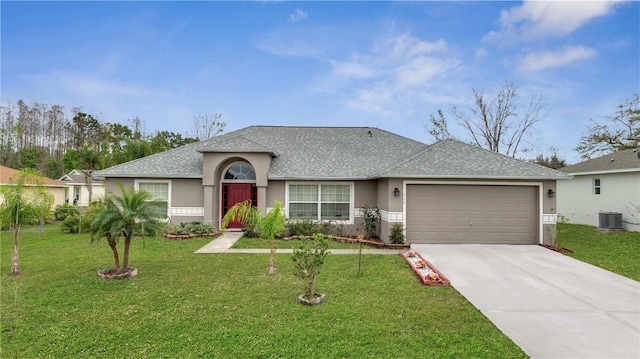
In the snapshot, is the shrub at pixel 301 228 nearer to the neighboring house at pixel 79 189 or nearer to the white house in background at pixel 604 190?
the white house in background at pixel 604 190

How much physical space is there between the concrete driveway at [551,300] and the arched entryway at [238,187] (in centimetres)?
800

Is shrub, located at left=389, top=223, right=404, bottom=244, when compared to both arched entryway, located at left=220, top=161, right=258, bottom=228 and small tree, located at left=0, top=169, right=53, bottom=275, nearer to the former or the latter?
arched entryway, located at left=220, top=161, right=258, bottom=228

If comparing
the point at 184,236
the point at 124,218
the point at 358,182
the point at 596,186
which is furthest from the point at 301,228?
the point at 596,186

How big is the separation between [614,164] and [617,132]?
45.6ft

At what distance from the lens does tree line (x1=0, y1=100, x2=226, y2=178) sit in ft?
106

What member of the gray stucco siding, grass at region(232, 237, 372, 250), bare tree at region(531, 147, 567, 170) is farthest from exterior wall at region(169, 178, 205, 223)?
bare tree at region(531, 147, 567, 170)

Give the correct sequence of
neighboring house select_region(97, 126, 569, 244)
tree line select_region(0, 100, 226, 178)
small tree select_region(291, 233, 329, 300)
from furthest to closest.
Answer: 1. tree line select_region(0, 100, 226, 178)
2. neighboring house select_region(97, 126, 569, 244)
3. small tree select_region(291, 233, 329, 300)

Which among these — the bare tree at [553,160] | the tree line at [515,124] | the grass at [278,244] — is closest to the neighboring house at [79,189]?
the grass at [278,244]

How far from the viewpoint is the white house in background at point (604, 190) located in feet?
46.8

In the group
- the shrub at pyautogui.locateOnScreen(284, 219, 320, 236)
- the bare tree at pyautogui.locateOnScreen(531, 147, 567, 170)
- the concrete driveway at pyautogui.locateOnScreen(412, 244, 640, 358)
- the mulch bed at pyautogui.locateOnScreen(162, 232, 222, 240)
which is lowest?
the concrete driveway at pyautogui.locateOnScreen(412, 244, 640, 358)

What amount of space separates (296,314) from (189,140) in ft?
108

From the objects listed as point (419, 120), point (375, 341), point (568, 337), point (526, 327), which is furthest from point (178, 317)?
point (419, 120)

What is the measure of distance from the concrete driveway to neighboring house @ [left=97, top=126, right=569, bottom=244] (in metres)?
1.79

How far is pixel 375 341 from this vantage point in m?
4.09
